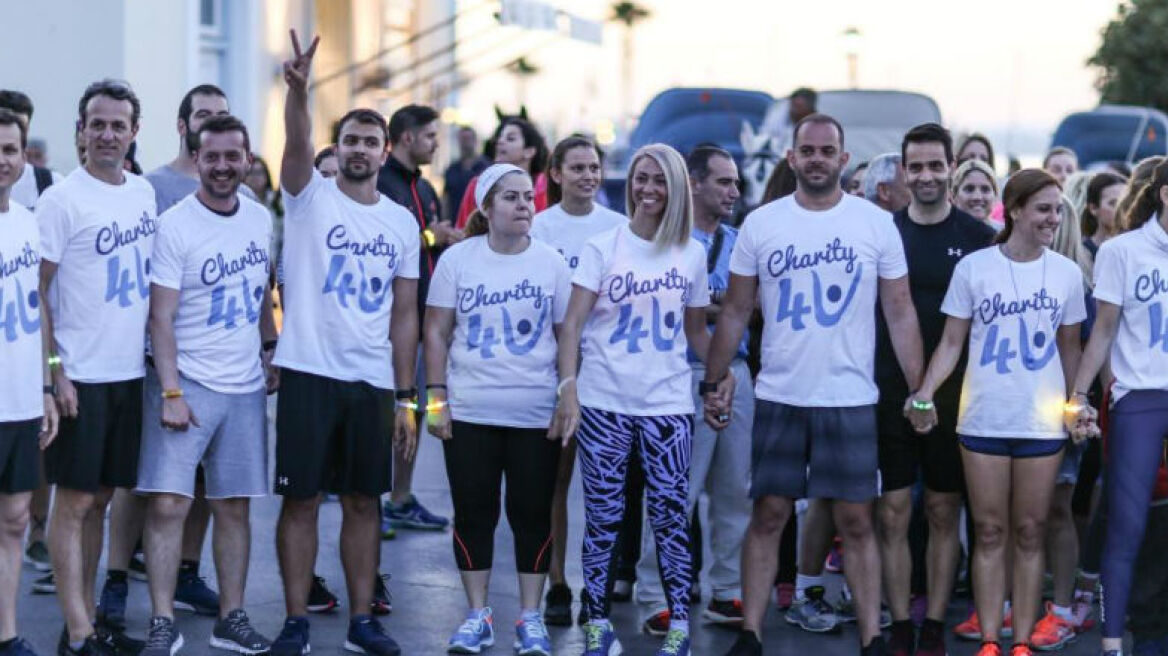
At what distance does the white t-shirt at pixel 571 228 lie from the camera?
760 cm

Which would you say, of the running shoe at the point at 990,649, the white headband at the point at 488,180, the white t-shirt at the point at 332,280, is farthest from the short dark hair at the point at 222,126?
the running shoe at the point at 990,649

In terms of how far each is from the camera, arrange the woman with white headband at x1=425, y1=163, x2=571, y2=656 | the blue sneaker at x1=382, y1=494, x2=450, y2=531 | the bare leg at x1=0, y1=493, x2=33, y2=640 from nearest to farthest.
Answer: the bare leg at x1=0, y1=493, x2=33, y2=640, the woman with white headband at x1=425, y1=163, x2=571, y2=656, the blue sneaker at x1=382, y1=494, x2=450, y2=531

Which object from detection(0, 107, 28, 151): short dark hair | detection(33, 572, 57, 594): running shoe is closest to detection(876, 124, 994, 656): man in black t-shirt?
detection(0, 107, 28, 151): short dark hair

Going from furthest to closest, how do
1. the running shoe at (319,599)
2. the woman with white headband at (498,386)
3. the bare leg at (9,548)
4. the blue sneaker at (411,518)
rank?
1. the blue sneaker at (411,518)
2. the running shoe at (319,599)
3. the woman with white headband at (498,386)
4. the bare leg at (9,548)

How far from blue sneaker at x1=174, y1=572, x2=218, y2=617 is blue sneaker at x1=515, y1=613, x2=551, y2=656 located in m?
1.39

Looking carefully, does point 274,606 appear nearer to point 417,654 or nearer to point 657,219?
point 417,654

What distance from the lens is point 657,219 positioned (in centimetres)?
670

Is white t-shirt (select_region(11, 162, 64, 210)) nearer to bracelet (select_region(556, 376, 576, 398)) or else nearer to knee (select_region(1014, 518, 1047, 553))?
bracelet (select_region(556, 376, 576, 398))

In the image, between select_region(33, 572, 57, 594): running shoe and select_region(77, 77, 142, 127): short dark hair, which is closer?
select_region(77, 77, 142, 127): short dark hair

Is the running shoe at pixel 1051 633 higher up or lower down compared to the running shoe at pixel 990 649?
lower down

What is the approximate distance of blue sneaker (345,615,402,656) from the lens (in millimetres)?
6746

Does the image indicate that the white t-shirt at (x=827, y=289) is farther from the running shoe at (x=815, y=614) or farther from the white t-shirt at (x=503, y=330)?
the running shoe at (x=815, y=614)

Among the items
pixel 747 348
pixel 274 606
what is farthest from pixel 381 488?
pixel 747 348

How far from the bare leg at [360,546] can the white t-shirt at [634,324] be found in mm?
957
